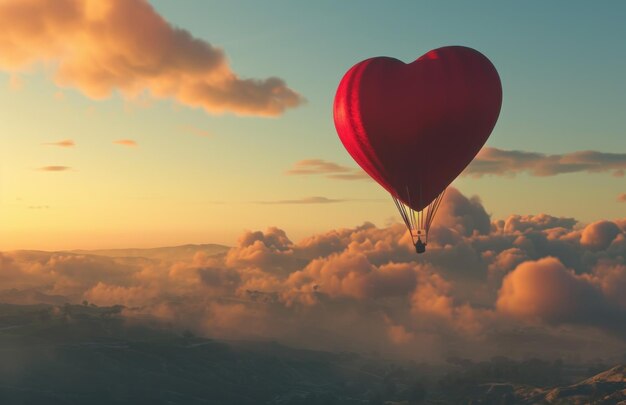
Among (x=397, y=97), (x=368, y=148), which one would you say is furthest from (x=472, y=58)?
(x=368, y=148)

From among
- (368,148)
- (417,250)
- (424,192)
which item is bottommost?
(417,250)

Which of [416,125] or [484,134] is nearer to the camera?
[416,125]

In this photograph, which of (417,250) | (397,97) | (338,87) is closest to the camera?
(417,250)

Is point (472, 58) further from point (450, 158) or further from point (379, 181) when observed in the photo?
point (379, 181)

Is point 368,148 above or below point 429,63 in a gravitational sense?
below

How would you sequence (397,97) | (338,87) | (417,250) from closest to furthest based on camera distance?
(417,250)
(397,97)
(338,87)
